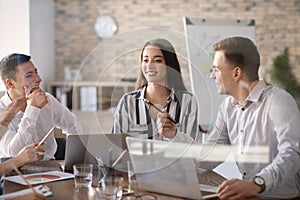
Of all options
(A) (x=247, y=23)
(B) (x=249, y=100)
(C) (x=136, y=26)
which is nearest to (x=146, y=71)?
(B) (x=249, y=100)

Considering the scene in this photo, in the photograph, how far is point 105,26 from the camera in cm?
569

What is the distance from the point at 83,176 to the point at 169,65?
74 centimetres

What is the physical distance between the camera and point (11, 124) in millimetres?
2146

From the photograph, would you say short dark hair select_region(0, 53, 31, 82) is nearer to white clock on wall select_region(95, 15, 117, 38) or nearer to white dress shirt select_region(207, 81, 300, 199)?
white dress shirt select_region(207, 81, 300, 199)

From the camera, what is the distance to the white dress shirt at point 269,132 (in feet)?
5.58

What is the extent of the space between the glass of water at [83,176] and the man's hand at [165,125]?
1.37 feet

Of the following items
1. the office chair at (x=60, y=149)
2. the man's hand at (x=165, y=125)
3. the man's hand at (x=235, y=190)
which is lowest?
the office chair at (x=60, y=149)

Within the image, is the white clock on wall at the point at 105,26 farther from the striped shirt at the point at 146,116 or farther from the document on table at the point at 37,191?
the document on table at the point at 37,191

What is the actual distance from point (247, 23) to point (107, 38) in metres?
2.04

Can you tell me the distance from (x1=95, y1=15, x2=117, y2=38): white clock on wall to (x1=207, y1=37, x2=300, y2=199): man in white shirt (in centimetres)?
351

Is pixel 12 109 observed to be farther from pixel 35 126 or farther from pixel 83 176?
pixel 83 176

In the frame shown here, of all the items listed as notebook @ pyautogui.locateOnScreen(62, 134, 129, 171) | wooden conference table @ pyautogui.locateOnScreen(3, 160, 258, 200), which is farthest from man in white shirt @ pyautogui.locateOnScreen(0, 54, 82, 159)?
notebook @ pyautogui.locateOnScreen(62, 134, 129, 171)

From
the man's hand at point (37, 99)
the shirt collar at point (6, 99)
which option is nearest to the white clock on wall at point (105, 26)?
the shirt collar at point (6, 99)

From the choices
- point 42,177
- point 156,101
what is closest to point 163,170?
point 42,177
